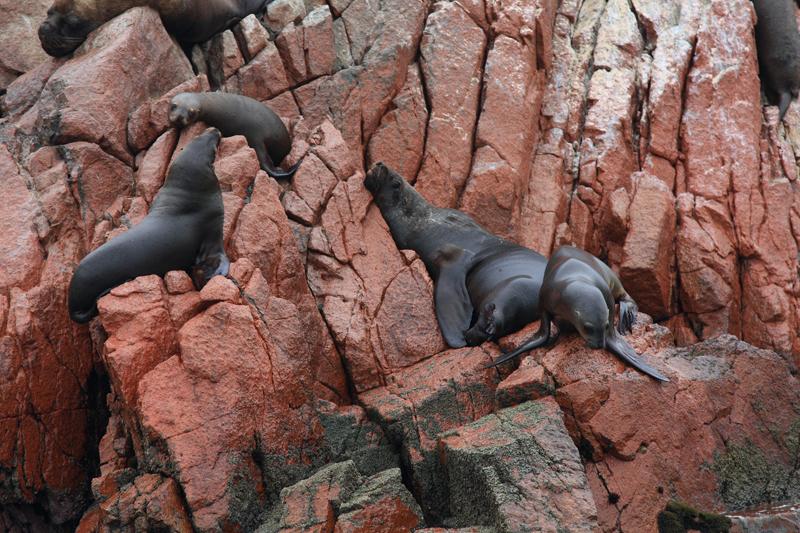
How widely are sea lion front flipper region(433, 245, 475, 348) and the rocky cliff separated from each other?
0.17 m

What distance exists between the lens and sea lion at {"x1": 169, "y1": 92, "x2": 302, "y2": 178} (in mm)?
9430

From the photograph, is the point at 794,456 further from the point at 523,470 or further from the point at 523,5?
the point at 523,5

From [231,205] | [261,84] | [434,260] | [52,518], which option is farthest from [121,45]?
[52,518]

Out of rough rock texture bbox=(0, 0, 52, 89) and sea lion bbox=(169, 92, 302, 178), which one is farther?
rough rock texture bbox=(0, 0, 52, 89)

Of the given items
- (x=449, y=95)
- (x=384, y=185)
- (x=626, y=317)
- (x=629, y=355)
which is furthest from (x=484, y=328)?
(x=449, y=95)

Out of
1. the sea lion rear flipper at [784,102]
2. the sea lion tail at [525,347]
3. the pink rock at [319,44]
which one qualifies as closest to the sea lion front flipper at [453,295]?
the sea lion tail at [525,347]

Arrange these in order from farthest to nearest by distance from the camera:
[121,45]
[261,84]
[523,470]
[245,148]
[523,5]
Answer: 1. [523,5]
2. [261,84]
3. [121,45]
4. [245,148]
5. [523,470]

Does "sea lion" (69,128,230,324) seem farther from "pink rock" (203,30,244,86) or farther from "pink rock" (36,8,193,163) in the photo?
"pink rock" (203,30,244,86)

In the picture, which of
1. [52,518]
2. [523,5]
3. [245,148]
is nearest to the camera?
[52,518]

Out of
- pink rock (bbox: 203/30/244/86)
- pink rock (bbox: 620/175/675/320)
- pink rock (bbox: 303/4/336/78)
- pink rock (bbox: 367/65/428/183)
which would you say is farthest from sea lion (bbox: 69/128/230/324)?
pink rock (bbox: 620/175/675/320)

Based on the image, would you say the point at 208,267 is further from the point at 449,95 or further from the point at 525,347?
the point at 449,95

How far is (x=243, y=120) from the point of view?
9891mm

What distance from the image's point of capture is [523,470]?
590 cm

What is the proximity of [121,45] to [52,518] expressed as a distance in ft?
16.6
